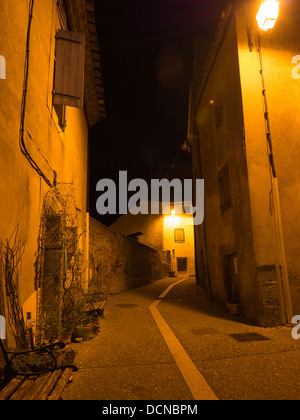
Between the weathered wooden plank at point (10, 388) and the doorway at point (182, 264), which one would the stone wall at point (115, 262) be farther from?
the weathered wooden plank at point (10, 388)

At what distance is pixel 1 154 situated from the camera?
4.55 meters

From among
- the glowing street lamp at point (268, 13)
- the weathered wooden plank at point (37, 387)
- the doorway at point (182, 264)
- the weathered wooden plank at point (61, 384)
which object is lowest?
the weathered wooden plank at point (61, 384)

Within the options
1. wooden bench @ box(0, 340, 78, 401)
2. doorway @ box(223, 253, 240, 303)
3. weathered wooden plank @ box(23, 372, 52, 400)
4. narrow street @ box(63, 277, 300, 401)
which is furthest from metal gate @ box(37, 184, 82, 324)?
doorway @ box(223, 253, 240, 303)

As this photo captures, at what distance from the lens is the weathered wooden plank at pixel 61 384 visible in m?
3.41

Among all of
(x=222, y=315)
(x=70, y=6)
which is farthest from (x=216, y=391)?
(x=70, y=6)

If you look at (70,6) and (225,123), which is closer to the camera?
(70,6)

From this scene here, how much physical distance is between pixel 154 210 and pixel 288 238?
24.0m

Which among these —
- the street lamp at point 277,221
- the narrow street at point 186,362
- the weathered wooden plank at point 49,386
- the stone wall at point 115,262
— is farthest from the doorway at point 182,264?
the weathered wooden plank at point 49,386

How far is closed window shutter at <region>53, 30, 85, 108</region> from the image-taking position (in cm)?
755

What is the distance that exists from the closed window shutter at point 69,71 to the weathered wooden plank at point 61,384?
5643mm

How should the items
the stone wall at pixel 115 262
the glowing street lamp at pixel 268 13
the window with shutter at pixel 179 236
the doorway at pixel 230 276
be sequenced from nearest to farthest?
the glowing street lamp at pixel 268 13 < the doorway at pixel 230 276 < the stone wall at pixel 115 262 < the window with shutter at pixel 179 236

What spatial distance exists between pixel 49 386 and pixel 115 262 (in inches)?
495
